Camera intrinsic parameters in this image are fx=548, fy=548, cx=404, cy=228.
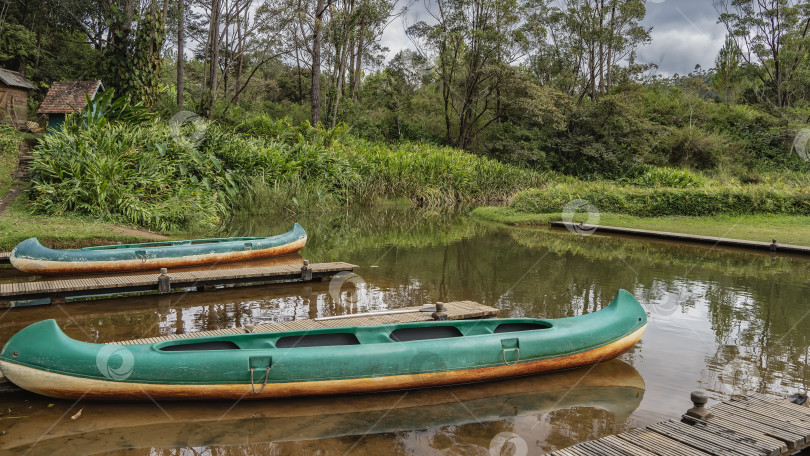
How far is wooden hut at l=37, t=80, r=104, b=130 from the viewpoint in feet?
61.6

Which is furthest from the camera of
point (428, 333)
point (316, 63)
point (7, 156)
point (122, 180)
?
point (316, 63)

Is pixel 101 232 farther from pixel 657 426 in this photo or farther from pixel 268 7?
pixel 268 7

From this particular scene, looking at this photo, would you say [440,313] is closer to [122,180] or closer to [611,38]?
[122,180]

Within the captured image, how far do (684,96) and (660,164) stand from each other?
23.9 ft

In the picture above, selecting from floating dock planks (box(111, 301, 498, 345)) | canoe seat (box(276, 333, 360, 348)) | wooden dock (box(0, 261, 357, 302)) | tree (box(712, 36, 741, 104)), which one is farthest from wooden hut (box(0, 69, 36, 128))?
tree (box(712, 36, 741, 104))

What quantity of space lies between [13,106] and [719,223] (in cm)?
2803

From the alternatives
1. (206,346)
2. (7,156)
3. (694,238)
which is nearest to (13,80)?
(7,156)

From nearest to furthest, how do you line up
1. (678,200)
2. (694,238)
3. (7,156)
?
(694,238)
(7,156)
(678,200)

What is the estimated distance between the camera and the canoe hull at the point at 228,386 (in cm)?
455

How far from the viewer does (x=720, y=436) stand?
394cm

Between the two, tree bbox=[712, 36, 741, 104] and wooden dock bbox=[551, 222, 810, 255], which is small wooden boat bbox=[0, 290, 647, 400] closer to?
wooden dock bbox=[551, 222, 810, 255]

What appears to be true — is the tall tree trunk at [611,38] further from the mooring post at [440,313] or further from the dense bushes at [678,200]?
the mooring post at [440,313]

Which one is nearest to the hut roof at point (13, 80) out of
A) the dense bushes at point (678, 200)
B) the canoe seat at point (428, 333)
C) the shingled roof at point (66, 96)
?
the shingled roof at point (66, 96)

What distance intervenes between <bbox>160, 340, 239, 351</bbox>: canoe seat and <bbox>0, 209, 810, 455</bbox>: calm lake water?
1.67ft
